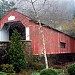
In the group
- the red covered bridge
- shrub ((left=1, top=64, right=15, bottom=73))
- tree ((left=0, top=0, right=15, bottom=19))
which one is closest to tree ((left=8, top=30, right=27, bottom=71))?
shrub ((left=1, top=64, right=15, bottom=73))

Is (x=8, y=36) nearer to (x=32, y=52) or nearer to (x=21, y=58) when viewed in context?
(x=32, y=52)

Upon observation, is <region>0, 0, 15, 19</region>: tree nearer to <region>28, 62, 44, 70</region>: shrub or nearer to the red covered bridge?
the red covered bridge

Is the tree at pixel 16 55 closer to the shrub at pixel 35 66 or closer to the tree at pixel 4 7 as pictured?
the shrub at pixel 35 66

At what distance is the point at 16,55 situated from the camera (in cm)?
1866

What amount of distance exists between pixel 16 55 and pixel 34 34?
4.82 meters

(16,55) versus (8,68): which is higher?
(16,55)

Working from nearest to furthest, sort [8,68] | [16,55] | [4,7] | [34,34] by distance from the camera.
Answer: [8,68]
[16,55]
[34,34]
[4,7]

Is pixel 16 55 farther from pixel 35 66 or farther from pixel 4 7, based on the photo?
pixel 4 7

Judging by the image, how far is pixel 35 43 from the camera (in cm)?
2284

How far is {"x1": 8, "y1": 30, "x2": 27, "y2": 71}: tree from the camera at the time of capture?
1847cm

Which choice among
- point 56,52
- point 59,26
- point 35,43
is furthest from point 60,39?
point 59,26

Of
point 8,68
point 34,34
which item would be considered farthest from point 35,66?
point 8,68

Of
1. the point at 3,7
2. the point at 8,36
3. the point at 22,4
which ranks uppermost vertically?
the point at 3,7

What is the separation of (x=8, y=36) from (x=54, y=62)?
18.1 ft
